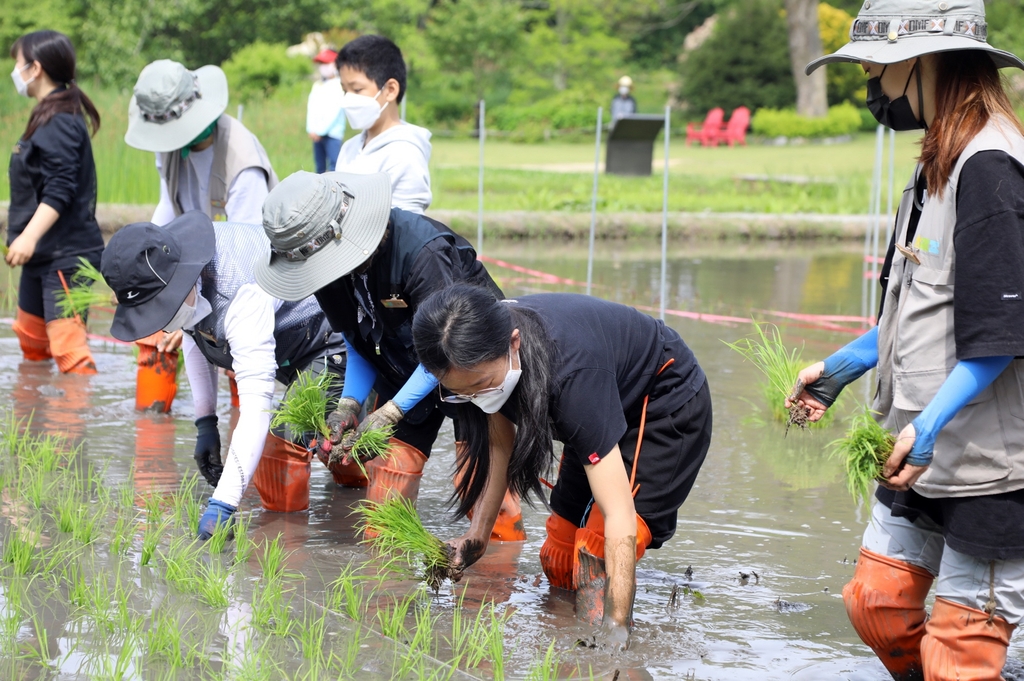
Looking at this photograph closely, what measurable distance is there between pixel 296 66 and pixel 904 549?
23686 mm

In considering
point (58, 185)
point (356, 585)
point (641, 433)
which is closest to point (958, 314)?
point (641, 433)

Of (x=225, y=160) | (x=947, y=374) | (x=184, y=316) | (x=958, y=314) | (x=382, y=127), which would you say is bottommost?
(x=184, y=316)

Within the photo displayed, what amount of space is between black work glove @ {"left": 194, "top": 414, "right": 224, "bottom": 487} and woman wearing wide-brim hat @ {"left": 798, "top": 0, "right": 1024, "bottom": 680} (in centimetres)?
264

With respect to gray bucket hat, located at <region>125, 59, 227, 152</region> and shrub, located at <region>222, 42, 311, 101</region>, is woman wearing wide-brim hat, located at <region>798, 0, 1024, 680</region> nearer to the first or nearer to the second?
gray bucket hat, located at <region>125, 59, 227, 152</region>

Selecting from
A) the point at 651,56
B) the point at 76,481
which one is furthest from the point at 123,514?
the point at 651,56

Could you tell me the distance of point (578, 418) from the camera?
9.53 ft

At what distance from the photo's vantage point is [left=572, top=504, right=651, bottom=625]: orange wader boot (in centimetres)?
321

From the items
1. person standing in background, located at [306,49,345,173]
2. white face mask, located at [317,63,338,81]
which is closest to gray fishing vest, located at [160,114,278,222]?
person standing in background, located at [306,49,345,173]

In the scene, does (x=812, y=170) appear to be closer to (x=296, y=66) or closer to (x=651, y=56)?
(x=296, y=66)

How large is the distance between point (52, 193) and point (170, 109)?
1.51m

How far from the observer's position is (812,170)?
20.1 meters

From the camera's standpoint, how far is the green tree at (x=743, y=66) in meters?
29.2

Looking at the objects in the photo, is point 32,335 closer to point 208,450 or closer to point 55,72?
point 55,72

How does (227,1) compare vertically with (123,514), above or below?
above
